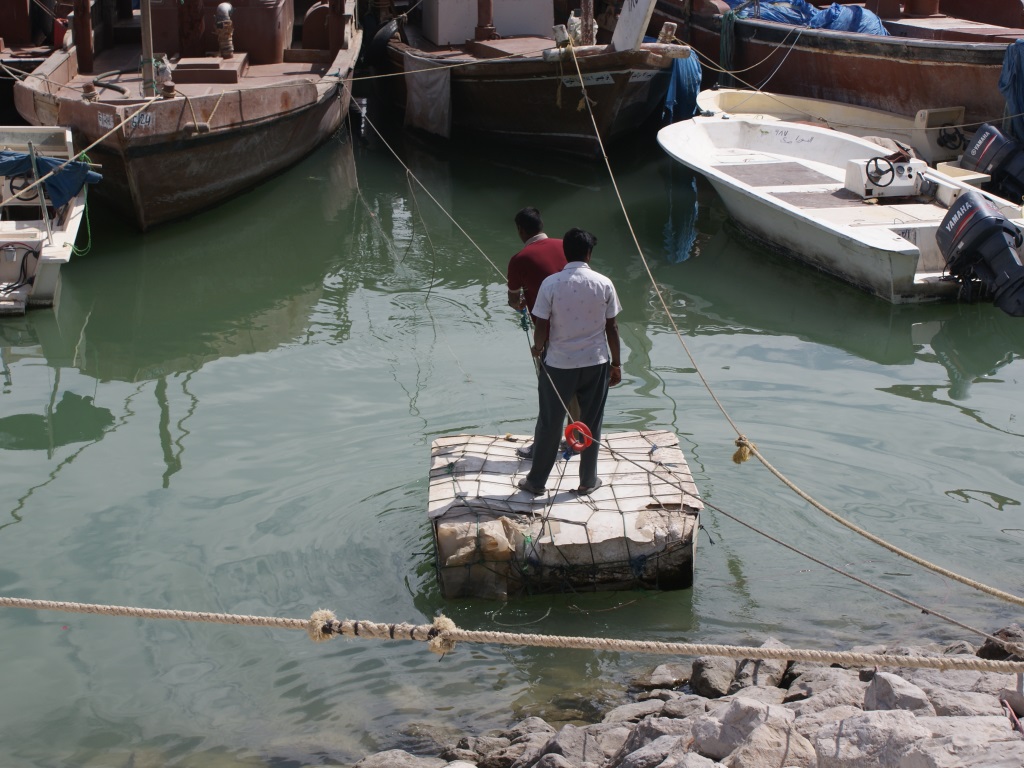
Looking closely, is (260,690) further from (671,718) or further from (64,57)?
(64,57)

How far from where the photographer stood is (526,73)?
14578 millimetres

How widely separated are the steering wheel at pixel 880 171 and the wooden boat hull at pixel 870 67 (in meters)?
3.38

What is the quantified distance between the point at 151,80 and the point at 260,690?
27.5 feet

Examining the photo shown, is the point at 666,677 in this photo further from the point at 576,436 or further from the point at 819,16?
the point at 819,16

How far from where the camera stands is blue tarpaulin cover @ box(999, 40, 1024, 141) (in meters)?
12.1

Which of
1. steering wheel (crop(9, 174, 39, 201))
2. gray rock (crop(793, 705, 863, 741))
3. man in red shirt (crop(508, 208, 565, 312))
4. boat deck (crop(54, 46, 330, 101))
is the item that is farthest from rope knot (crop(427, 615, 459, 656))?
boat deck (crop(54, 46, 330, 101))

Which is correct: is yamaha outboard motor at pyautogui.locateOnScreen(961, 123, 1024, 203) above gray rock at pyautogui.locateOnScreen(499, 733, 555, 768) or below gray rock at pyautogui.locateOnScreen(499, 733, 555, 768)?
above

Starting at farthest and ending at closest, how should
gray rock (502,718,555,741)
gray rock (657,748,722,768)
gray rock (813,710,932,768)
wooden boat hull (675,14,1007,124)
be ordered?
1. wooden boat hull (675,14,1007,124)
2. gray rock (502,718,555,741)
3. gray rock (657,748,722,768)
4. gray rock (813,710,932,768)

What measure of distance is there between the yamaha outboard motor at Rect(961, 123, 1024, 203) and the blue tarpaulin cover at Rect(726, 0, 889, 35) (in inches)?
170

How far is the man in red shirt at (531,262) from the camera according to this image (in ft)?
17.8

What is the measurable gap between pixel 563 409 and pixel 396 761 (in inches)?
71.0

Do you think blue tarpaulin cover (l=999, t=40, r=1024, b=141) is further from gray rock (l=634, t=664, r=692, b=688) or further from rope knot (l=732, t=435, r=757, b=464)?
gray rock (l=634, t=664, r=692, b=688)

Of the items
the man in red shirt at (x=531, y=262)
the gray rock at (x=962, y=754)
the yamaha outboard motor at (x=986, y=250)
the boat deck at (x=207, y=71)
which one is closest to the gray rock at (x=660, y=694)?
the gray rock at (x=962, y=754)

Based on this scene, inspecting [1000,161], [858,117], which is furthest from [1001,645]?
[858,117]
